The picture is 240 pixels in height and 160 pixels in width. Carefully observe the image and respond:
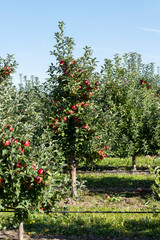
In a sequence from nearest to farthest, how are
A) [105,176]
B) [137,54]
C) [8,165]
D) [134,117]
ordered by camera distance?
[8,165]
[134,117]
[105,176]
[137,54]

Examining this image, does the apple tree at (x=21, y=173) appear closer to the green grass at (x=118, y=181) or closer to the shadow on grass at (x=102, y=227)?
the shadow on grass at (x=102, y=227)

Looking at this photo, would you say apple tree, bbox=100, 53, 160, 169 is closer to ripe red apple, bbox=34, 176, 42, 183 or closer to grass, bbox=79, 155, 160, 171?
grass, bbox=79, 155, 160, 171

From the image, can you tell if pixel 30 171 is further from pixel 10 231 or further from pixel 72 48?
pixel 72 48

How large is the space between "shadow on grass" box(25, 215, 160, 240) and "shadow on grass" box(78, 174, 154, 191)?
573 cm

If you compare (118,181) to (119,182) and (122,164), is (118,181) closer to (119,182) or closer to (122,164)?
(119,182)

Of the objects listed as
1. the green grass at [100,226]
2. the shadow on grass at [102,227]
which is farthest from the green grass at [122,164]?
the shadow on grass at [102,227]

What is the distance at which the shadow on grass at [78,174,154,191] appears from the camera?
45.3ft

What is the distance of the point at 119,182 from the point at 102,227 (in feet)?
25.2

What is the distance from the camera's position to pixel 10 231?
7.26 meters

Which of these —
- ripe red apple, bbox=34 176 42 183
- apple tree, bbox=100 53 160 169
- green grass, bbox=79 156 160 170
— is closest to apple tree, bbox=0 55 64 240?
Result: ripe red apple, bbox=34 176 42 183

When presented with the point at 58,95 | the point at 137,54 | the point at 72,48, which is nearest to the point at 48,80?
the point at 58,95

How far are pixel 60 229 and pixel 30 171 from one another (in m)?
2.67

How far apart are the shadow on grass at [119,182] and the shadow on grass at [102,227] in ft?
18.8

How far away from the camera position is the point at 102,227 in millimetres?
7262
